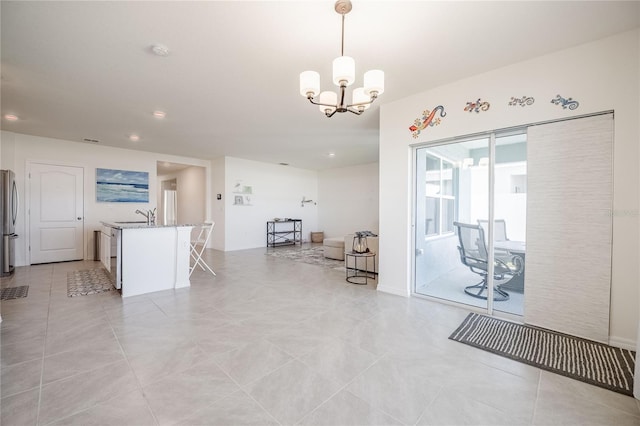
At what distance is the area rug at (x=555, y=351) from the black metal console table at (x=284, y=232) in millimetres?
6512

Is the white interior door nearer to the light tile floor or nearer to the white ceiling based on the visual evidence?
the white ceiling

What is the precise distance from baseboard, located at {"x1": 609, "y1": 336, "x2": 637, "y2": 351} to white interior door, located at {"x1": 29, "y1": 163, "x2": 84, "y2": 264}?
863cm

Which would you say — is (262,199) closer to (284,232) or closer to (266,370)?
(284,232)

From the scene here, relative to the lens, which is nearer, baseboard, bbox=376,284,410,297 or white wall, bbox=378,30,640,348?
white wall, bbox=378,30,640,348

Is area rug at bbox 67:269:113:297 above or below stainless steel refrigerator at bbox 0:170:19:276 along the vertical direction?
below

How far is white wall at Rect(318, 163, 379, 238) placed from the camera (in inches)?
336

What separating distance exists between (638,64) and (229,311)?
4.40 metres

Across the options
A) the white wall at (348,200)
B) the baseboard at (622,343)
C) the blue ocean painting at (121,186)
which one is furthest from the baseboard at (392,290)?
the blue ocean painting at (121,186)

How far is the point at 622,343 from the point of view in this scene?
2283 mm

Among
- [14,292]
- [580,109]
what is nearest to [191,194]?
[14,292]

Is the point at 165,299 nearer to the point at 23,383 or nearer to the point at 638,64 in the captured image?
the point at 23,383

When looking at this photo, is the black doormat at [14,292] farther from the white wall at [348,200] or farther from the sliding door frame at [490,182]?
the white wall at [348,200]

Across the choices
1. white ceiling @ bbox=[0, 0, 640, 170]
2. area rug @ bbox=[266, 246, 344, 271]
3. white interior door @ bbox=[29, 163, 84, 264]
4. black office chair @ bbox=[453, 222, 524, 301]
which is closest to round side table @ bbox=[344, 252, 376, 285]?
area rug @ bbox=[266, 246, 344, 271]

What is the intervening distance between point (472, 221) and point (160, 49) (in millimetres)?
3835
